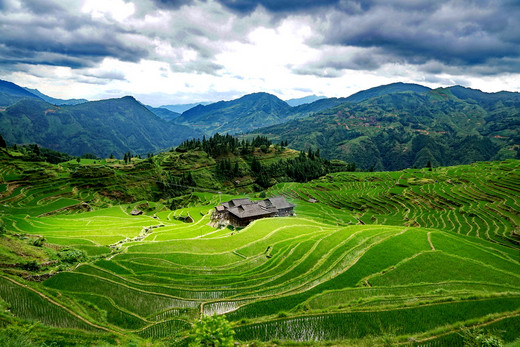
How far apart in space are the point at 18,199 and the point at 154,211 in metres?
46.5

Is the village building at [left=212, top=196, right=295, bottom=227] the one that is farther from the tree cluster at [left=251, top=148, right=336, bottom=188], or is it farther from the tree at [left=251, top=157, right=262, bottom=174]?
the tree at [left=251, top=157, right=262, bottom=174]

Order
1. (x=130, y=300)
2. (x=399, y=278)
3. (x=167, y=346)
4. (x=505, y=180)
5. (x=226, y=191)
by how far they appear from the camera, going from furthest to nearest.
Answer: (x=226, y=191), (x=505, y=180), (x=399, y=278), (x=130, y=300), (x=167, y=346)

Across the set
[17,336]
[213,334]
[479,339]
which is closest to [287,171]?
[479,339]

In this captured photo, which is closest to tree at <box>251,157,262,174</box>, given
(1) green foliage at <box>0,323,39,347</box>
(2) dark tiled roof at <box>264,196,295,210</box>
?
(2) dark tiled roof at <box>264,196,295,210</box>

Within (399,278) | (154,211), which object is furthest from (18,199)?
(399,278)

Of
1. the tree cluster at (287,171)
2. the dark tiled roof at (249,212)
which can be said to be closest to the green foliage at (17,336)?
the dark tiled roof at (249,212)

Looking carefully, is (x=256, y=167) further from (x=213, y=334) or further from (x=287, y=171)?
(x=213, y=334)

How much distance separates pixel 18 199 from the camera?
89125 mm

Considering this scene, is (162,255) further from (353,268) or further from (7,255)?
(353,268)

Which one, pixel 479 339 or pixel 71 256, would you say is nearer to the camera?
pixel 479 339

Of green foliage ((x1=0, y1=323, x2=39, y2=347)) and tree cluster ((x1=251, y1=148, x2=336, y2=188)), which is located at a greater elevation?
green foliage ((x1=0, y1=323, x2=39, y2=347))

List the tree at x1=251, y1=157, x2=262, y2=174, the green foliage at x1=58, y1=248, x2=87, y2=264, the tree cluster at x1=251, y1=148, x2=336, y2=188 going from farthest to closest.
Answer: the tree at x1=251, y1=157, x2=262, y2=174
the tree cluster at x1=251, y1=148, x2=336, y2=188
the green foliage at x1=58, y1=248, x2=87, y2=264

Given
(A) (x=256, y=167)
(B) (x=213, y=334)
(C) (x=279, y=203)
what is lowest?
(C) (x=279, y=203)

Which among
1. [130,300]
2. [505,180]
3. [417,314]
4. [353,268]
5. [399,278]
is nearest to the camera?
[417,314]
